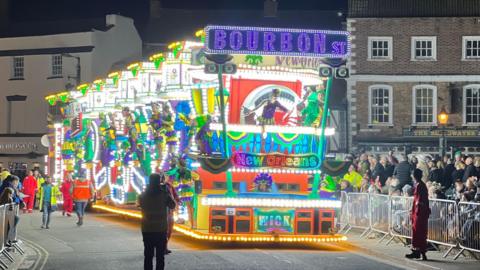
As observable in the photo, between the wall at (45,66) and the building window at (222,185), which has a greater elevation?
the wall at (45,66)

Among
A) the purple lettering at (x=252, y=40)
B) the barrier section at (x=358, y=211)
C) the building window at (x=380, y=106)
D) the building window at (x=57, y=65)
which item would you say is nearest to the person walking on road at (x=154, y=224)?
the purple lettering at (x=252, y=40)

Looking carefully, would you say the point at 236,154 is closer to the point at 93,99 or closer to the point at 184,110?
the point at 184,110

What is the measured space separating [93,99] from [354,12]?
17849 millimetres

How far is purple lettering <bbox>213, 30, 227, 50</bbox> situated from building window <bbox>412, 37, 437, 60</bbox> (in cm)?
2679

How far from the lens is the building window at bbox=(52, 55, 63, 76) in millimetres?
52562

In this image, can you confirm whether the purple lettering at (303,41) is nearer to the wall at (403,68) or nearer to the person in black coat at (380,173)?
the person in black coat at (380,173)

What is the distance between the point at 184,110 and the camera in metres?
20.8

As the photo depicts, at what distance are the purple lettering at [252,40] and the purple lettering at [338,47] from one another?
1586 millimetres

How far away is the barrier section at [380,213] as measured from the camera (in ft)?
68.8

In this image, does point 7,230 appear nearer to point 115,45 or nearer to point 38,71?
point 38,71

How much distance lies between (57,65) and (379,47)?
1886cm

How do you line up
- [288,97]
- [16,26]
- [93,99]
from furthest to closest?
1. [16,26]
2. [93,99]
3. [288,97]

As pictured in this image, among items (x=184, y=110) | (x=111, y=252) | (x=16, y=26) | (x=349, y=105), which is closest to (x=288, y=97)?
(x=184, y=110)

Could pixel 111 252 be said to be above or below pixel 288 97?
below
